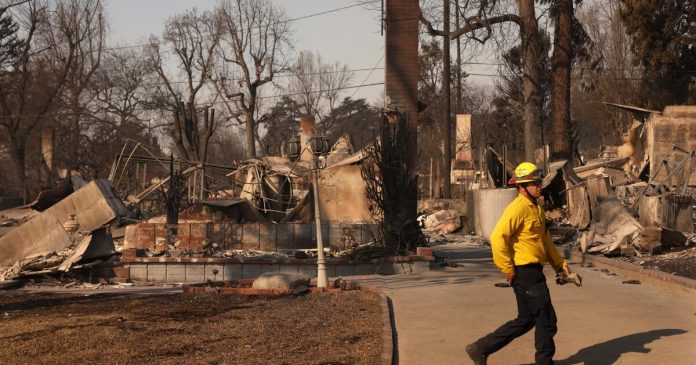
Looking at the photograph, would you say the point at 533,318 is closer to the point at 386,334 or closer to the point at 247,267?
the point at 386,334

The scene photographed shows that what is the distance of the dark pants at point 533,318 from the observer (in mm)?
6621

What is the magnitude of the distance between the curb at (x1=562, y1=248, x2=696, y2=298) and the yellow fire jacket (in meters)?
4.62

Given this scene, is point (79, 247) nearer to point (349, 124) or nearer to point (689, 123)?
point (689, 123)

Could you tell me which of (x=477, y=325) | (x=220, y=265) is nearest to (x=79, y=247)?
(x=220, y=265)

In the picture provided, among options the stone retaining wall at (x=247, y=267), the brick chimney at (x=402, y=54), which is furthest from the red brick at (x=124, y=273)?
the brick chimney at (x=402, y=54)

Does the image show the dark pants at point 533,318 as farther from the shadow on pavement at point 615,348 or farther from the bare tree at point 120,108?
the bare tree at point 120,108

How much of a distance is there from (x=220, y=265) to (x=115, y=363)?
775 centimetres

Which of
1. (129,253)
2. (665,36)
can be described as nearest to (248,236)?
(129,253)

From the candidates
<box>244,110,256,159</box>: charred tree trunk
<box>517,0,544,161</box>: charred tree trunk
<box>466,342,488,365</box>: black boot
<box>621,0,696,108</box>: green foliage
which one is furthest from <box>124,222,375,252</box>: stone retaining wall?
<box>244,110,256,159</box>: charred tree trunk

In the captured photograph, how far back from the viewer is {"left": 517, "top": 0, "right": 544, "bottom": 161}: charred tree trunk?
90.4ft

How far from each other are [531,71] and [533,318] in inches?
869

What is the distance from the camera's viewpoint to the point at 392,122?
16.6 meters

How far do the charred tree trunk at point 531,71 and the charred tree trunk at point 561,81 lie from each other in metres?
0.54

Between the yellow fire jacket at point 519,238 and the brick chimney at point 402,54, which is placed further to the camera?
the brick chimney at point 402,54
